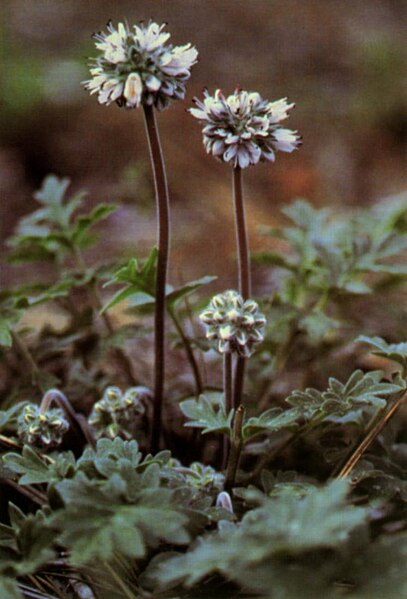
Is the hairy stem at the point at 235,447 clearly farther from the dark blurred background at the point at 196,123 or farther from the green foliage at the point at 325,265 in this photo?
the dark blurred background at the point at 196,123

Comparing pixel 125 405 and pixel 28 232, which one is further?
pixel 28 232

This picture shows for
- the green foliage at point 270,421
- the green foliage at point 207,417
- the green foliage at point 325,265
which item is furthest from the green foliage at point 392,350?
the green foliage at point 325,265

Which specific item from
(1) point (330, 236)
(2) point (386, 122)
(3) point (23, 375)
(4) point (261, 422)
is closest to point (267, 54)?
(2) point (386, 122)

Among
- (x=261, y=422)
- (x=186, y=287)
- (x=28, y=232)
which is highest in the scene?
(x=28, y=232)

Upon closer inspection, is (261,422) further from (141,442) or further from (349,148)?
(349,148)

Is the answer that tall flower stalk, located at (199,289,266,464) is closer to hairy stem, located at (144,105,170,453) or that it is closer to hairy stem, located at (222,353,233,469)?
hairy stem, located at (222,353,233,469)

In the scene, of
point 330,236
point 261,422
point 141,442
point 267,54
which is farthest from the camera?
point 267,54

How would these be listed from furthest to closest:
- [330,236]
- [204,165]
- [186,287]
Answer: [204,165]
[330,236]
[186,287]
